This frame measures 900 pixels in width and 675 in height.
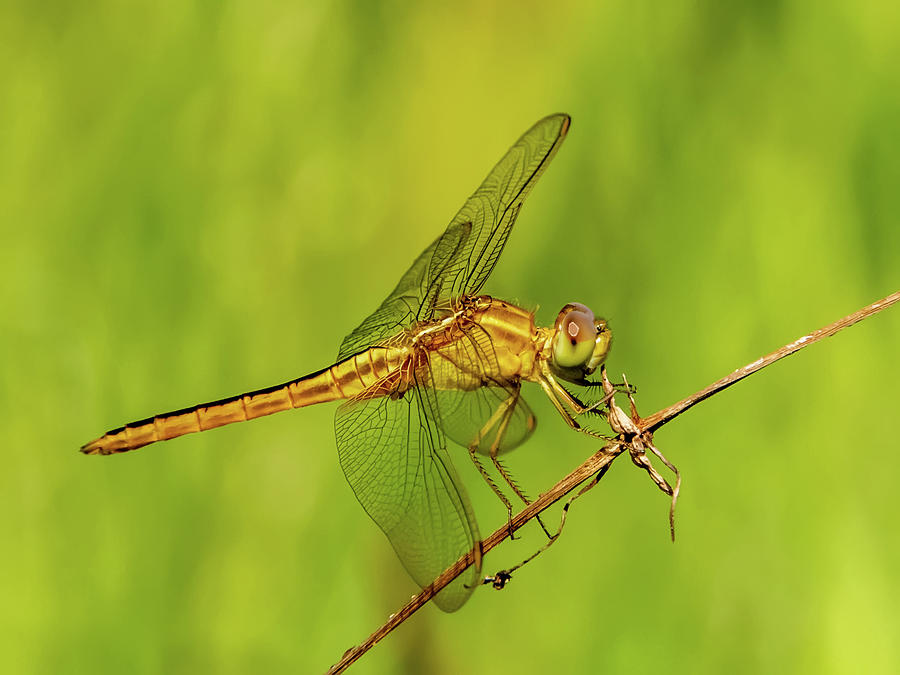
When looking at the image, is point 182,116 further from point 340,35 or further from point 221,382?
point 221,382

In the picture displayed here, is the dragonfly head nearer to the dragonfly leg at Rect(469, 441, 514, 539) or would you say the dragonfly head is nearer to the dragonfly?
the dragonfly

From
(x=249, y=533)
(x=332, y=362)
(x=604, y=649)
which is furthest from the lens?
(x=332, y=362)

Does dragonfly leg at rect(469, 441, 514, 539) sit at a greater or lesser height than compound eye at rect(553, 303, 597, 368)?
lesser

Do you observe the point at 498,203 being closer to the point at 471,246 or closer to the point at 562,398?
the point at 471,246

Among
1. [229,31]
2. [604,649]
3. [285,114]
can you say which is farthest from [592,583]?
[229,31]

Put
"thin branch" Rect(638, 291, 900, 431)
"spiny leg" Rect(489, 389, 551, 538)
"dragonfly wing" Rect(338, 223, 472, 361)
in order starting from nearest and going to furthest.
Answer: "thin branch" Rect(638, 291, 900, 431), "spiny leg" Rect(489, 389, 551, 538), "dragonfly wing" Rect(338, 223, 472, 361)

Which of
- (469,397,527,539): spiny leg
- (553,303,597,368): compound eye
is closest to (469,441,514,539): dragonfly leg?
(469,397,527,539): spiny leg

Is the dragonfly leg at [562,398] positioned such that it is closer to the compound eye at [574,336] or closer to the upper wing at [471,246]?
the compound eye at [574,336]

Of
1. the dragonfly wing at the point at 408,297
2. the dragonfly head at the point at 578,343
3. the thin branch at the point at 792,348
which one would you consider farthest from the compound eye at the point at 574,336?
the thin branch at the point at 792,348
